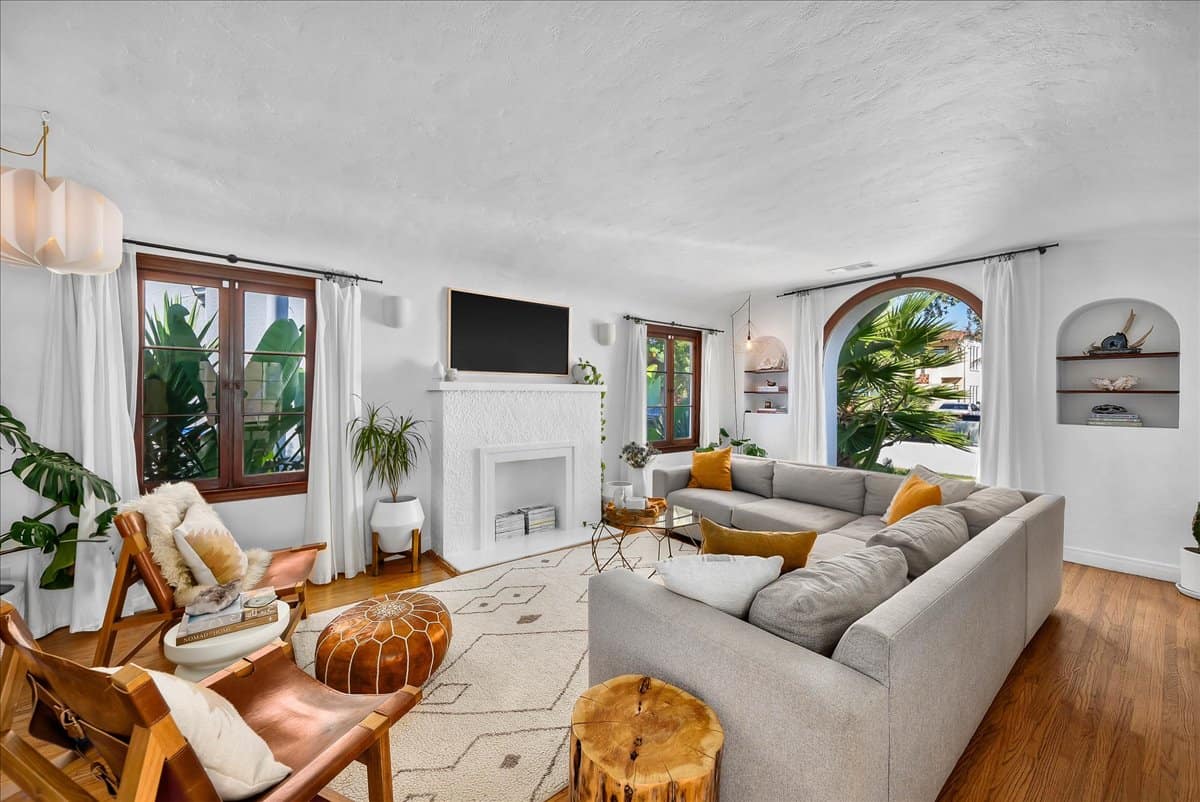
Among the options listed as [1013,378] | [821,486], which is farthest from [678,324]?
[1013,378]

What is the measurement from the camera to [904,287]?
4789mm

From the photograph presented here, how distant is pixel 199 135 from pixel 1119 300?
235 inches

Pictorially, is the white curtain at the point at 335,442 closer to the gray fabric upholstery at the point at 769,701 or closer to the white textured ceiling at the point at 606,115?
the white textured ceiling at the point at 606,115

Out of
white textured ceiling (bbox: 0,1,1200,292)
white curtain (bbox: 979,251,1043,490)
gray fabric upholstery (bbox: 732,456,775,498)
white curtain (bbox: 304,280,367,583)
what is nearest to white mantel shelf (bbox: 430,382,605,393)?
white curtain (bbox: 304,280,367,583)

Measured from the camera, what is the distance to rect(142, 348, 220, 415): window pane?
311 centimetres

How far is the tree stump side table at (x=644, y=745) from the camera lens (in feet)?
3.60

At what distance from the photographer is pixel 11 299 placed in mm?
2641

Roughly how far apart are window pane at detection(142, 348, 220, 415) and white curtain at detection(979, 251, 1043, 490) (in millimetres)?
5912

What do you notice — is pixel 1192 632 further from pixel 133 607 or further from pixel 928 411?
pixel 133 607

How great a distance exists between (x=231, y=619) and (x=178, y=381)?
1.98 metres

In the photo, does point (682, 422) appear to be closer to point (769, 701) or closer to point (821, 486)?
point (821, 486)

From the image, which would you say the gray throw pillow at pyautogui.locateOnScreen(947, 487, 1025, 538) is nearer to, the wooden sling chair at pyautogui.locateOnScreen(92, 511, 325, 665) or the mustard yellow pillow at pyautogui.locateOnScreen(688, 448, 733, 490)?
the mustard yellow pillow at pyautogui.locateOnScreen(688, 448, 733, 490)

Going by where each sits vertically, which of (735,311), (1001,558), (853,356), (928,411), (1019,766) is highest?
(735,311)

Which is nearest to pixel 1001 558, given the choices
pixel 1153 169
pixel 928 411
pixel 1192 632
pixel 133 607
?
pixel 1192 632
